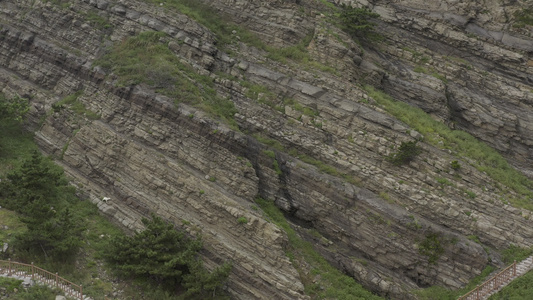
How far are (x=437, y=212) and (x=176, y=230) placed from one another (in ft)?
41.2

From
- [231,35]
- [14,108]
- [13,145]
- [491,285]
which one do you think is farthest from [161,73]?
[491,285]

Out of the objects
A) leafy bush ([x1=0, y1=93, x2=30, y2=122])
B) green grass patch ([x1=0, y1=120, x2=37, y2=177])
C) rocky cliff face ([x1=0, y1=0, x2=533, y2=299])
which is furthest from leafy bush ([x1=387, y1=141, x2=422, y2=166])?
leafy bush ([x1=0, y1=93, x2=30, y2=122])

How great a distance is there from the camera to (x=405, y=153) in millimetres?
22922

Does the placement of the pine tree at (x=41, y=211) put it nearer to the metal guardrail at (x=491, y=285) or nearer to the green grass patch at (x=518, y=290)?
the metal guardrail at (x=491, y=285)

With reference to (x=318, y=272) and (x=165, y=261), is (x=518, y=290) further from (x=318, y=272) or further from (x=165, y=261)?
(x=165, y=261)

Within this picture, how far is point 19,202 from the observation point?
20.4 metres

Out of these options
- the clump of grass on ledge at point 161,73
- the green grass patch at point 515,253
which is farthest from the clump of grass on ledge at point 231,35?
the green grass patch at point 515,253

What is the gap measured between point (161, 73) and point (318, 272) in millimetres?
13524

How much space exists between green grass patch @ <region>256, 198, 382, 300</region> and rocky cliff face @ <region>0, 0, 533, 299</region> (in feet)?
2.12

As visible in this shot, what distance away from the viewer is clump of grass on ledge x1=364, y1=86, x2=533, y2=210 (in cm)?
2314

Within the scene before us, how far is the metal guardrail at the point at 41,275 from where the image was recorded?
56.7 feet

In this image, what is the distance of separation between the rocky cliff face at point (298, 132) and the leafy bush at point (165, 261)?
1.21m

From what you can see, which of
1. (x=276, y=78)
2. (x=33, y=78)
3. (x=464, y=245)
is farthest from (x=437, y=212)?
(x=33, y=78)

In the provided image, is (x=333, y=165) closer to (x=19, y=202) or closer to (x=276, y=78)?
(x=276, y=78)
